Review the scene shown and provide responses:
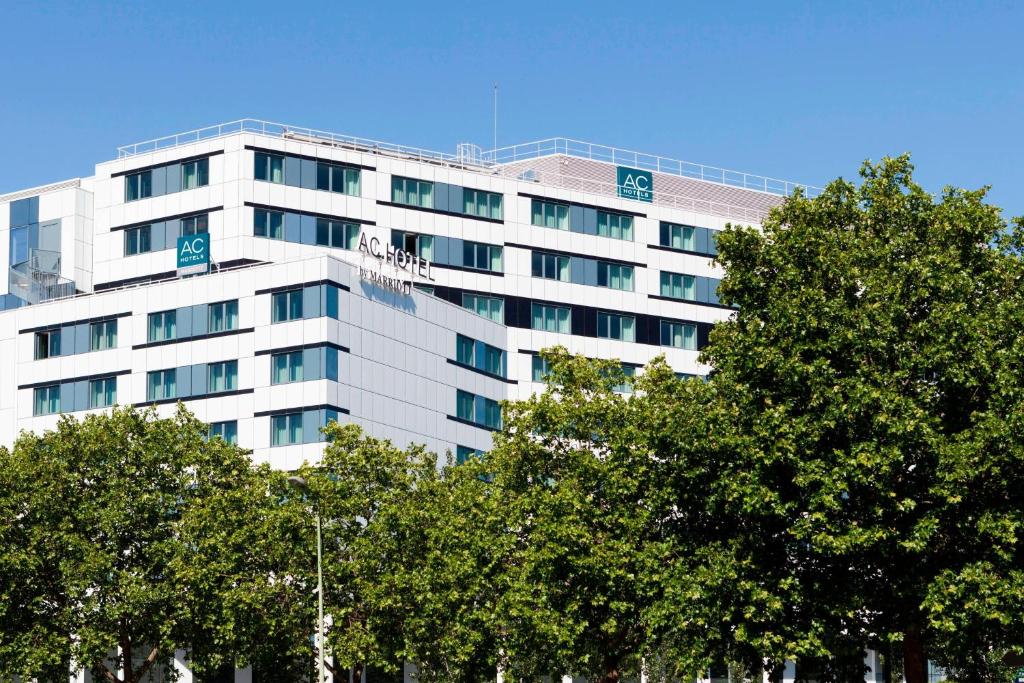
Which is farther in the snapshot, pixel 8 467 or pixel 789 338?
pixel 8 467

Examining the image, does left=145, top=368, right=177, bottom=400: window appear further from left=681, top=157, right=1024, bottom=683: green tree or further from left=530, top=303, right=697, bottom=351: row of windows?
left=681, top=157, right=1024, bottom=683: green tree

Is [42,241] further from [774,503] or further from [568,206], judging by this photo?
[774,503]

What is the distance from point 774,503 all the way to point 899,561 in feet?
18.5

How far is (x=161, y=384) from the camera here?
10600 cm

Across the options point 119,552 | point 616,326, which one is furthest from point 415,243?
point 119,552

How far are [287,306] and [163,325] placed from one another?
10552 mm

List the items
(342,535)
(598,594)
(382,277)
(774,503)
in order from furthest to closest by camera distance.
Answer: (382,277)
(342,535)
(598,594)
(774,503)

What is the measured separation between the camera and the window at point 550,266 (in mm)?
125312

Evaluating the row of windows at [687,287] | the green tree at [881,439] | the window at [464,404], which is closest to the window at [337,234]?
the window at [464,404]

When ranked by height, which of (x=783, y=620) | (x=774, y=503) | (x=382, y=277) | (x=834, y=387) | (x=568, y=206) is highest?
(x=568, y=206)

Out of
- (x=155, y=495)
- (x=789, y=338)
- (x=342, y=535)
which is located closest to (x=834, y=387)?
(x=789, y=338)

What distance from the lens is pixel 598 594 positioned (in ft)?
217

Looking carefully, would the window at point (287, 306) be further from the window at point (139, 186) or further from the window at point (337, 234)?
the window at point (139, 186)

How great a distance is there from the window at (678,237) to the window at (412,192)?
21410 millimetres
